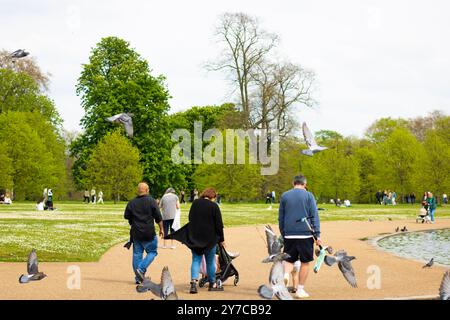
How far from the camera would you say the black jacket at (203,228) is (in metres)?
11.8

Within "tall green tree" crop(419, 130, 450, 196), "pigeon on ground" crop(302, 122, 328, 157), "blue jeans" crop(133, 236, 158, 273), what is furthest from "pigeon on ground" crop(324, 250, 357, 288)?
"tall green tree" crop(419, 130, 450, 196)

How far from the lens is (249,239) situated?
24953mm

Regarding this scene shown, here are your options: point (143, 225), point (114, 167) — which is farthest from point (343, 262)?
point (114, 167)

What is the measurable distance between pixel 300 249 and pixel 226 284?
239cm

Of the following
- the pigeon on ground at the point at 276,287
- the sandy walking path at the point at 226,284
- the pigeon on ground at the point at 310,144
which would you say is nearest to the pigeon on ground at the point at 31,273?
the sandy walking path at the point at 226,284

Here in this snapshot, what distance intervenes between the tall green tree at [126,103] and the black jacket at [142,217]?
177 feet

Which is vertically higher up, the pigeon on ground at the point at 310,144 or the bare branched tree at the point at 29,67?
the bare branched tree at the point at 29,67

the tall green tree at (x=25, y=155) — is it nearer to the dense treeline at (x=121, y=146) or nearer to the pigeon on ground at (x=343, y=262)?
the dense treeline at (x=121, y=146)

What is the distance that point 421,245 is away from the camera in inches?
920

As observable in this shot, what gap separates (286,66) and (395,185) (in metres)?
24.3

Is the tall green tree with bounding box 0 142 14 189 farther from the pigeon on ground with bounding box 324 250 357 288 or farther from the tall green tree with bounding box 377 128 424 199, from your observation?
the pigeon on ground with bounding box 324 250 357 288

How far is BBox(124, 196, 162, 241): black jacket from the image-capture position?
12.7 metres
